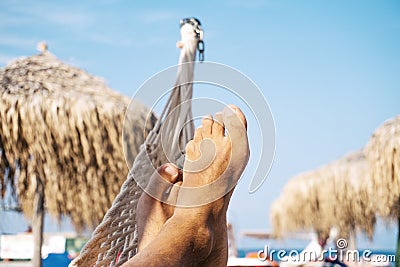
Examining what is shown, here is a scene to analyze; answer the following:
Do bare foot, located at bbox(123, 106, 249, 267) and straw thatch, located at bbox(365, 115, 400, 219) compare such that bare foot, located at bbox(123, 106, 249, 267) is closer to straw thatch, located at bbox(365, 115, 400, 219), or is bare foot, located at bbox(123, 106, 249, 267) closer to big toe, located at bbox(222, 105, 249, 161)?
big toe, located at bbox(222, 105, 249, 161)

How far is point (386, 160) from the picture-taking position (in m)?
5.57

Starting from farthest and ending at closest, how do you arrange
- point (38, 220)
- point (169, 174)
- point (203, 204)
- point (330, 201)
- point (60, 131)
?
1. point (330, 201)
2. point (38, 220)
3. point (60, 131)
4. point (169, 174)
5. point (203, 204)

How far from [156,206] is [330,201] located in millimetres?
8553

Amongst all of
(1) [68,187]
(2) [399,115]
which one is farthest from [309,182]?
(1) [68,187]

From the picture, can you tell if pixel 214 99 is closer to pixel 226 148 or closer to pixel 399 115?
pixel 226 148

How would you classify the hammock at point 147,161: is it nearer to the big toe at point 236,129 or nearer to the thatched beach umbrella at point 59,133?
the big toe at point 236,129

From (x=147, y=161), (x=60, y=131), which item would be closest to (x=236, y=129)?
(x=147, y=161)

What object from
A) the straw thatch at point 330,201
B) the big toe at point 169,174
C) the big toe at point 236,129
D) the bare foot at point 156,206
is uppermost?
the big toe at point 236,129

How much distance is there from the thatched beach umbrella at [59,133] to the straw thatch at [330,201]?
173 inches

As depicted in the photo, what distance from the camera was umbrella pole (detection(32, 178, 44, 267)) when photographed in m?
5.30

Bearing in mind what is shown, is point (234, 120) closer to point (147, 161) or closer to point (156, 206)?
point (156, 206)

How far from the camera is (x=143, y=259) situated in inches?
42.8

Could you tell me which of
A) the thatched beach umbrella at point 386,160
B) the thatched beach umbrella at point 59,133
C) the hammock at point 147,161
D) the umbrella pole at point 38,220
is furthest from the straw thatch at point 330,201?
the hammock at point 147,161

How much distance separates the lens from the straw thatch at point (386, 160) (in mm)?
5492
